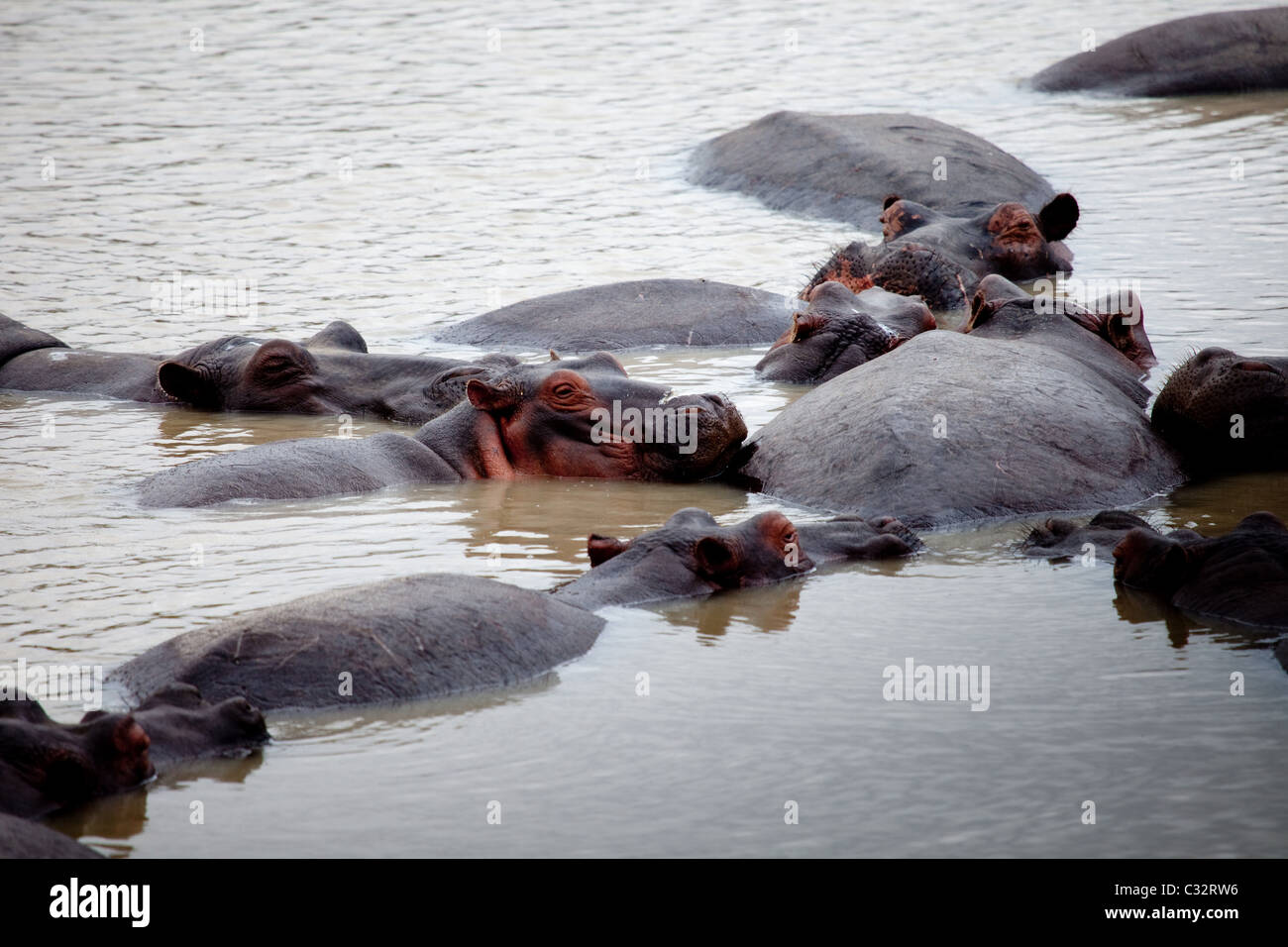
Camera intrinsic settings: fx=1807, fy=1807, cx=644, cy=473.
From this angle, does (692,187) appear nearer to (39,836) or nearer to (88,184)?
(88,184)

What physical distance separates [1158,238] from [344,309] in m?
5.61

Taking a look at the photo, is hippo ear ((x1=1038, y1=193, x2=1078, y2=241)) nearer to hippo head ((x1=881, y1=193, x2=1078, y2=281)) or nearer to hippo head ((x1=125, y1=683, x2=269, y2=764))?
hippo head ((x1=881, y1=193, x2=1078, y2=281))

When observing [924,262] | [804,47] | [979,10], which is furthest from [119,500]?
[979,10]

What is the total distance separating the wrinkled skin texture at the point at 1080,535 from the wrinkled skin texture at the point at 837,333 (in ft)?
9.09

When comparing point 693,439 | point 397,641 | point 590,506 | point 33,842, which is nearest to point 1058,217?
point 693,439

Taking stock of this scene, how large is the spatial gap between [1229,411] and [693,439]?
7.02ft

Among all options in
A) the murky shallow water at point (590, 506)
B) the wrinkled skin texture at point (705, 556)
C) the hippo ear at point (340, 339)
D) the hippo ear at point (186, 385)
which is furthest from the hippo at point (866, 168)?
the wrinkled skin texture at point (705, 556)

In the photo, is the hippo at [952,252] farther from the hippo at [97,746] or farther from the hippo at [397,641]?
the hippo at [97,746]

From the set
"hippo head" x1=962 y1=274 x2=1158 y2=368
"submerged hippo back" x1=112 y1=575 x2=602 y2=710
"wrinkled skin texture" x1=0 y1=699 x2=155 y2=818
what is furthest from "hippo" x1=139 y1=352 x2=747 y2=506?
"wrinkled skin texture" x1=0 y1=699 x2=155 y2=818

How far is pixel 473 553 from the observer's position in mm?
6520

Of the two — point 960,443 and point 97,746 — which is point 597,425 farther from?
point 97,746

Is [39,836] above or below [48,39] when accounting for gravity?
below

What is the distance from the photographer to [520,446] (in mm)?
7773

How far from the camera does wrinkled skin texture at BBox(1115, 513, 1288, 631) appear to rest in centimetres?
543
